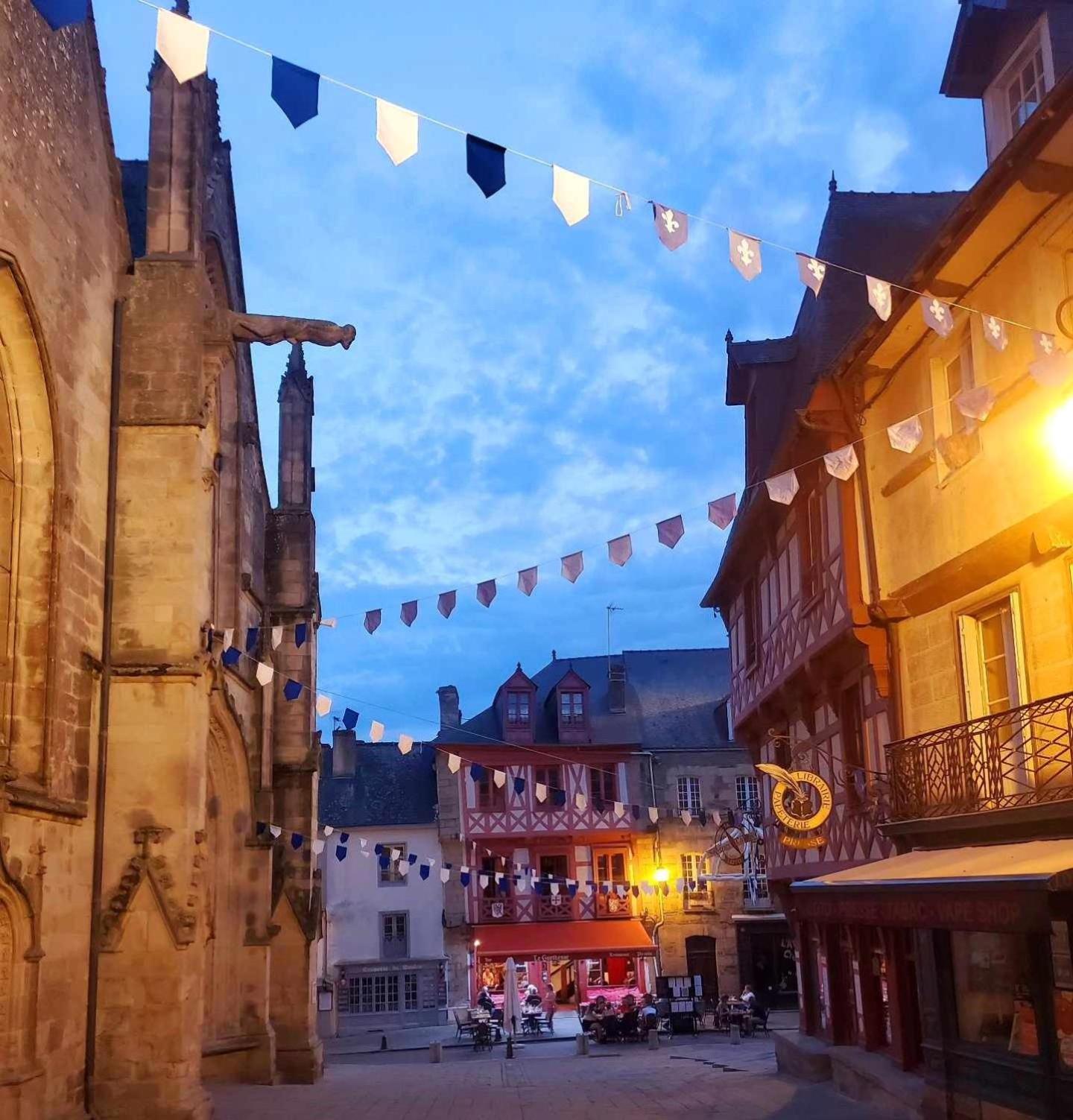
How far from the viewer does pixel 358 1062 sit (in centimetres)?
2439

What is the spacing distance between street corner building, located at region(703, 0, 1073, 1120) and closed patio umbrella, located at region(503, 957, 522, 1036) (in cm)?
964

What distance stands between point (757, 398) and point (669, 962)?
748 inches

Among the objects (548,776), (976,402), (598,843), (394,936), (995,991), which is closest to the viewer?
(976,402)

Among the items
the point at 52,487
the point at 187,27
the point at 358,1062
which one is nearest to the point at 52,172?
the point at 52,487

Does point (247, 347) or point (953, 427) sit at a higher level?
point (247, 347)

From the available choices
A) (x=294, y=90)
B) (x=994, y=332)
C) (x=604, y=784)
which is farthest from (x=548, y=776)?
(x=294, y=90)

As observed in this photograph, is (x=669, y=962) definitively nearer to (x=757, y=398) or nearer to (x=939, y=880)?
(x=757, y=398)

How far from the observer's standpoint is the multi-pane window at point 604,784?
117 ft

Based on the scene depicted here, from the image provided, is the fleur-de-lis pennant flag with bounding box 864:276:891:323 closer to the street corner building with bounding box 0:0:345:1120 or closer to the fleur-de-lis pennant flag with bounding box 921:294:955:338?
the fleur-de-lis pennant flag with bounding box 921:294:955:338

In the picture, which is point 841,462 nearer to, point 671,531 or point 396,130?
point 671,531

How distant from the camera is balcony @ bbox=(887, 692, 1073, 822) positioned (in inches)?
366

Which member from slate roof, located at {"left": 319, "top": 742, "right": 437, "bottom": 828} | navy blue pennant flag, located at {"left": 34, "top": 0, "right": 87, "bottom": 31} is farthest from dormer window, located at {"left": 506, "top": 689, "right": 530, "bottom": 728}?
navy blue pennant flag, located at {"left": 34, "top": 0, "right": 87, "bottom": 31}

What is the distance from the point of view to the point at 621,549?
512 inches

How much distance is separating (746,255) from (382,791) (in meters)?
31.1
